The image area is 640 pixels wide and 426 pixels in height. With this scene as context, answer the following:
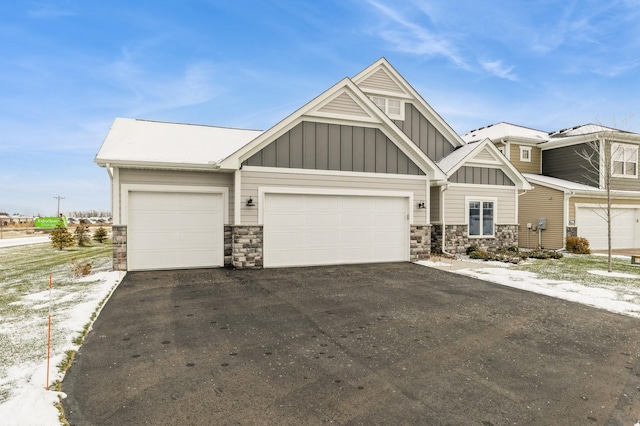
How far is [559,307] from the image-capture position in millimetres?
7000

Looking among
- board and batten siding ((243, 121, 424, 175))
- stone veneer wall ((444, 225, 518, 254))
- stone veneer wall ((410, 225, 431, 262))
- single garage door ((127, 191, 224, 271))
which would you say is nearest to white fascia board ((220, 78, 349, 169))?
board and batten siding ((243, 121, 424, 175))

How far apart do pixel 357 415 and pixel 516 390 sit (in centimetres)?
176

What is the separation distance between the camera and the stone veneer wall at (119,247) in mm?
10500

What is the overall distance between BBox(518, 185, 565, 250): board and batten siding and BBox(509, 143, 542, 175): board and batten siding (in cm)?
249

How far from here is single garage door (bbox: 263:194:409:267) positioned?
1127 centimetres

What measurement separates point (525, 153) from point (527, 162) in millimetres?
523

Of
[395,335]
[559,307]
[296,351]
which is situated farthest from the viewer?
[559,307]

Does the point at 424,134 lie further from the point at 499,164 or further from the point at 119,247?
the point at 119,247

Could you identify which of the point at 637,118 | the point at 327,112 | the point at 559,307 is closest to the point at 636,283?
the point at 559,307

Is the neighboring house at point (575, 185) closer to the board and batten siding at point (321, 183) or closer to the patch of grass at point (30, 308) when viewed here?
the board and batten siding at point (321, 183)

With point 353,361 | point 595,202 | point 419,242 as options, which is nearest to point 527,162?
point 595,202

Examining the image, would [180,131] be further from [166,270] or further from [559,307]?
[559,307]

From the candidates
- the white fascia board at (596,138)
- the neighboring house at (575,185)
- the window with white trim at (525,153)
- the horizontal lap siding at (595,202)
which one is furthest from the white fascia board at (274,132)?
the white fascia board at (596,138)

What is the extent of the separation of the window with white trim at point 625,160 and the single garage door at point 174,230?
20.0 meters
